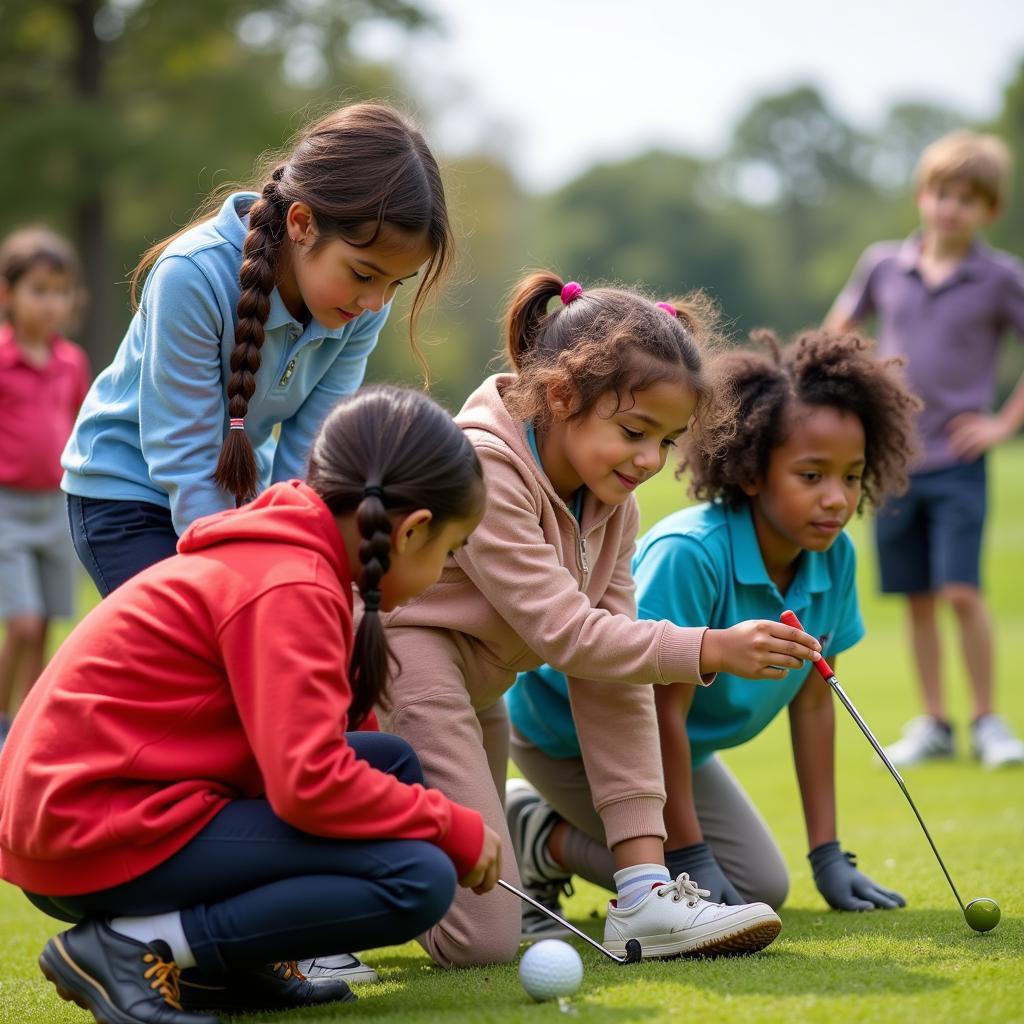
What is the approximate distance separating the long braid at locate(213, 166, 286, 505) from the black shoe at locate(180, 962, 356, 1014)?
1032mm

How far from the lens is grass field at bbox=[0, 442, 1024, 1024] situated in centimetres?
254

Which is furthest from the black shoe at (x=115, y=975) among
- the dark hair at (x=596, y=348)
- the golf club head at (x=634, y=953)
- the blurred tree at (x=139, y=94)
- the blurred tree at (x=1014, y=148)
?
the blurred tree at (x=1014, y=148)

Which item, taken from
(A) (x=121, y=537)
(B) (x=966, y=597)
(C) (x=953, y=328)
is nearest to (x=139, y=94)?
(C) (x=953, y=328)

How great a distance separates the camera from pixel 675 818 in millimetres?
3584

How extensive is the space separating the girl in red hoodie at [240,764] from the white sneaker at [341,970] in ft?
1.63

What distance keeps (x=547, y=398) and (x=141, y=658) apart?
46.7 inches

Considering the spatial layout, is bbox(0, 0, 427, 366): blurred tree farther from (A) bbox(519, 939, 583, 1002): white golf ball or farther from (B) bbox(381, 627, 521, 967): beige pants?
(A) bbox(519, 939, 583, 1002): white golf ball

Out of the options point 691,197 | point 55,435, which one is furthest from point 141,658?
point 691,197

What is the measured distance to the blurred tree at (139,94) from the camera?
898 inches

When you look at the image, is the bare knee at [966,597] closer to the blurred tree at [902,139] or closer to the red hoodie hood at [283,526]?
the red hoodie hood at [283,526]

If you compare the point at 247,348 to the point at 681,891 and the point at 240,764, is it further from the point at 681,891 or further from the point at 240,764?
the point at 681,891

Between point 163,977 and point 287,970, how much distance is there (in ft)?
1.42

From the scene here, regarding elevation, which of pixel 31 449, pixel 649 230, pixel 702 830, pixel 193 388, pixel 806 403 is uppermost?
pixel 193 388

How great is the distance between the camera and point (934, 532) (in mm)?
6559
